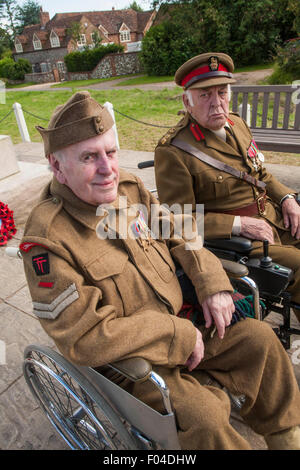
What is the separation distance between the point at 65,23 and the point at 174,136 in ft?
171

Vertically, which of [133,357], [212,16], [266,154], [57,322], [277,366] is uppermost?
[212,16]

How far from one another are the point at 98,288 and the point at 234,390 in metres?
0.76

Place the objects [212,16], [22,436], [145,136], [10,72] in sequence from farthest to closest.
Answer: [10,72] → [212,16] → [145,136] → [22,436]

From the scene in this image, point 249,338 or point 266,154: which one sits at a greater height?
point 249,338

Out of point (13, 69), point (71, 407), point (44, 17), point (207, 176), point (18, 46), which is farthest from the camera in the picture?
point (44, 17)

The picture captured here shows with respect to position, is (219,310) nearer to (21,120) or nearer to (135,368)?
(135,368)

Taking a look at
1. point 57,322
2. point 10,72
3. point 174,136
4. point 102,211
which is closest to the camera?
point 57,322

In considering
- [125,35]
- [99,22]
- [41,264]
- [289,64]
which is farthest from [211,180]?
[99,22]

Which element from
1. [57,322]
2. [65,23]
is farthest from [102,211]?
[65,23]

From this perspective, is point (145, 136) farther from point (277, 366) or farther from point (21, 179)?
point (277, 366)

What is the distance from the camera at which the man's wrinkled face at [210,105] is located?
210 cm

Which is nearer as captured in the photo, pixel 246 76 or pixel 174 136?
pixel 174 136

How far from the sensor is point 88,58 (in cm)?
3047

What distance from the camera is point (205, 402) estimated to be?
1264 mm
